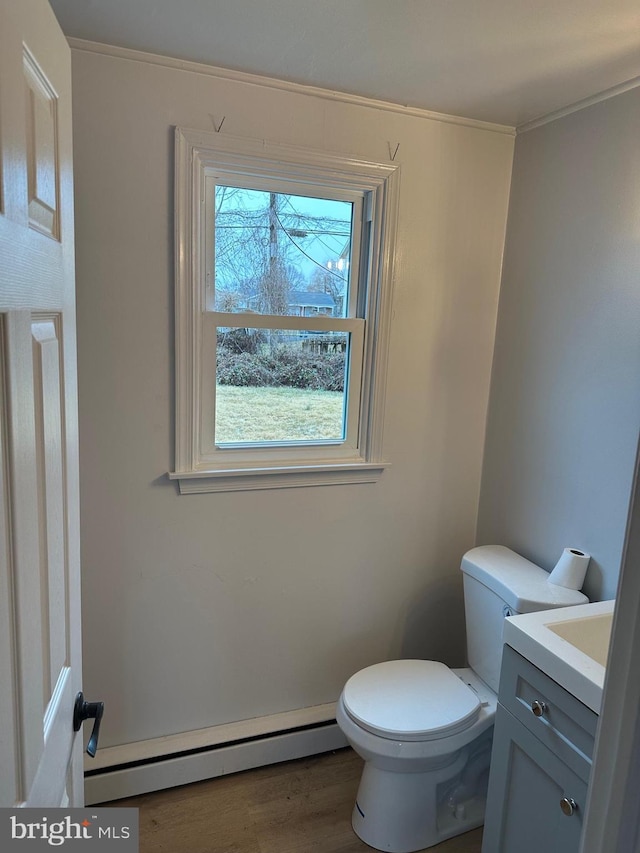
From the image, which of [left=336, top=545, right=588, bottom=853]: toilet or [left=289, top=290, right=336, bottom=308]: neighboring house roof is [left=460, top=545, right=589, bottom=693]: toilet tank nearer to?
[left=336, top=545, right=588, bottom=853]: toilet

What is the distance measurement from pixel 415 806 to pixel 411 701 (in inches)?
12.7

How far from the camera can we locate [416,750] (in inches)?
62.9

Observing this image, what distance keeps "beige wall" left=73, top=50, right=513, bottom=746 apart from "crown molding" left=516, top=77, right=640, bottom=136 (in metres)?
0.10

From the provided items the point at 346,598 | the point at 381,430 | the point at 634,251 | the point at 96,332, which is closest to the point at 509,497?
the point at 381,430

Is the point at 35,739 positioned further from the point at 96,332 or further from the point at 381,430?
the point at 381,430

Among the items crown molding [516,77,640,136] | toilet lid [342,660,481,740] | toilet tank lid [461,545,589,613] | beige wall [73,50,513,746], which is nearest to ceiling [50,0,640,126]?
crown molding [516,77,640,136]

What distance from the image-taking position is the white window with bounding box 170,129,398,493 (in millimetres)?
1736

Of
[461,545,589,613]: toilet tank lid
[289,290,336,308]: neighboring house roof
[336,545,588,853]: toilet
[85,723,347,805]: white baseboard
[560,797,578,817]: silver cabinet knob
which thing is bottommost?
[85,723,347,805]: white baseboard

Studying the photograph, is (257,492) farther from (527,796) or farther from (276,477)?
(527,796)

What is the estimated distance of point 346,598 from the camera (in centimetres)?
211

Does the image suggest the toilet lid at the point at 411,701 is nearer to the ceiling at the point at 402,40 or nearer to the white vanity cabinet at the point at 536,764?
the white vanity cabinet at the point at 536,764

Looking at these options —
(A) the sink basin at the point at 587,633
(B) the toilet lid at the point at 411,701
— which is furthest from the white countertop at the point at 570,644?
(B) the toilet lid at the point at 411,701

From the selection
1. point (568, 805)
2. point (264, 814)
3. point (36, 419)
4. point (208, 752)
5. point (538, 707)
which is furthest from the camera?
point (208, 752)

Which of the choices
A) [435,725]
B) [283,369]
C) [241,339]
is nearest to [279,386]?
[283,369]
